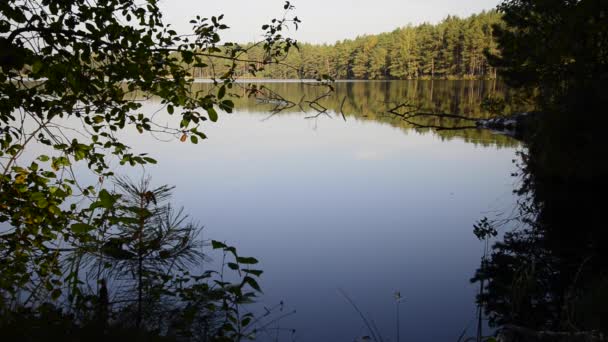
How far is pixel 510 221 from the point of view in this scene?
10.7 m

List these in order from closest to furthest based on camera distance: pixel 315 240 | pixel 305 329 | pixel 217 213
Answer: pixel 305 329 < pixel 315 240 < pixel 217 213

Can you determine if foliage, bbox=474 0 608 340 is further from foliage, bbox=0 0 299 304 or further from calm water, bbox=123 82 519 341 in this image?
foliage, bbox=0 0 299 304

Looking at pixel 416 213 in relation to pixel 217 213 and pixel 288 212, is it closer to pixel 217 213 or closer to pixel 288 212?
pixel 288 212

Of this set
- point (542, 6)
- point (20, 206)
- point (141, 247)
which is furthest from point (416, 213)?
point (20, 206)

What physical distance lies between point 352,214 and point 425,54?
88.5 metres

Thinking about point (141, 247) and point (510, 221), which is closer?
point (141, 247)

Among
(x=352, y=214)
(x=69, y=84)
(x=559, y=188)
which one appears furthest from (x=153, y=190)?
(x=559, y=188)

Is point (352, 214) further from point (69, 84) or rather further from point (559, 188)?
point (69, 84)

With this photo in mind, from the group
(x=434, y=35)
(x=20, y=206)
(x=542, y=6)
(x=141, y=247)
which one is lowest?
(x=141, y=247)

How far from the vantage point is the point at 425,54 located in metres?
92.8

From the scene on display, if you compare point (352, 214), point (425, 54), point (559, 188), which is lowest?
point (352, 214)

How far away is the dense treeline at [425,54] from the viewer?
84.6m

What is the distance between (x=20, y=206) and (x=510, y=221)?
10.3m

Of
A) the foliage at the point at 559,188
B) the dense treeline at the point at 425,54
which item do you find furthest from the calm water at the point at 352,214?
the dense treeline at the point at 425,54
